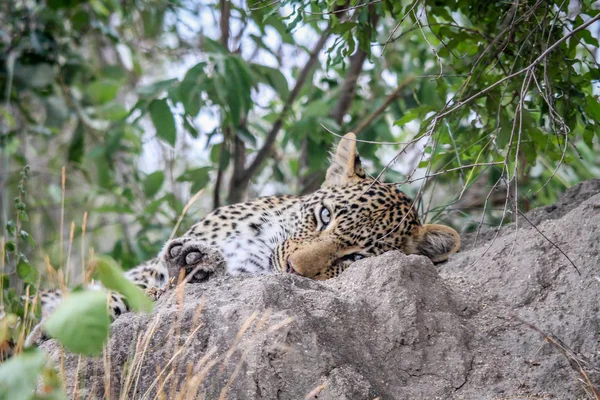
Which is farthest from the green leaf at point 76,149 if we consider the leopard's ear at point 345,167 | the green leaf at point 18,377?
the green leaf at point 18,377

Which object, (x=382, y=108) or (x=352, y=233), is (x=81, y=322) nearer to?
(x=352, y=233)

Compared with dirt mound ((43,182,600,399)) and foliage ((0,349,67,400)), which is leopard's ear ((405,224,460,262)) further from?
foliage ((0,349,67,400))

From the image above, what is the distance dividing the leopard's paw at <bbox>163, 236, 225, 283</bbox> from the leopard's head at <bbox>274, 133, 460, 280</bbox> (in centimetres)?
47

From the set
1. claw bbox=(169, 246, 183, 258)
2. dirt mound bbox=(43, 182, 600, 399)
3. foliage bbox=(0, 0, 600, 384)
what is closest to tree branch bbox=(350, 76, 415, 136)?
foliage bbox=(0, 0, 600, 384)

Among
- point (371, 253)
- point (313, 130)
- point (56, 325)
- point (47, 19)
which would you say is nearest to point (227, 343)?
point (56, 325)

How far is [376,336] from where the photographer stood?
3633mm

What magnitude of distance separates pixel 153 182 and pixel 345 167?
272 centimetres

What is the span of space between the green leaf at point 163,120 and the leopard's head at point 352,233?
1.16 meters

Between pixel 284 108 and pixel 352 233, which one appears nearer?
pixel 352 233

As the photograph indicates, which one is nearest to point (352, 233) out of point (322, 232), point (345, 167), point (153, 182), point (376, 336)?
point (322, 232)

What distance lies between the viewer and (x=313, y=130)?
7.40 meters

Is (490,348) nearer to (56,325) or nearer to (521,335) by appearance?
(521,335)

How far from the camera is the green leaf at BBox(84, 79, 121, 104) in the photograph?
9.03 meters

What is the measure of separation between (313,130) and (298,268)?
268cm
